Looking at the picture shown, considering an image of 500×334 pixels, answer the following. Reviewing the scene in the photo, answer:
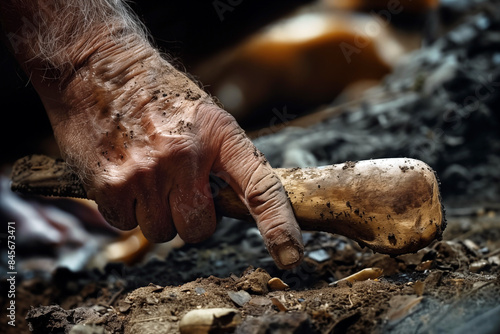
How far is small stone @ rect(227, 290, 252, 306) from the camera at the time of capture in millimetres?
926

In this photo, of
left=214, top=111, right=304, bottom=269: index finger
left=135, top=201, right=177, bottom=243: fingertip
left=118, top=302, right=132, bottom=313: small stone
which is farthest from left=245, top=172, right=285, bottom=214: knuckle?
left=118, top=302, right=132, bottom=313: small stone

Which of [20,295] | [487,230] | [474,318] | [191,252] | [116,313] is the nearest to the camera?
[474,318]

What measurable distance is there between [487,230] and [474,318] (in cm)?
104

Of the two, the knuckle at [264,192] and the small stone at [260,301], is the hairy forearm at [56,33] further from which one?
the small stone at [260,301]

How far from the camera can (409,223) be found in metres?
0.96

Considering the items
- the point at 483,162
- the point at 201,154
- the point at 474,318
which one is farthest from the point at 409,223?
the point at 483,162

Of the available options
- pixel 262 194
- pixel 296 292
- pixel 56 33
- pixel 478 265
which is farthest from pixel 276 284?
pixel 56 33

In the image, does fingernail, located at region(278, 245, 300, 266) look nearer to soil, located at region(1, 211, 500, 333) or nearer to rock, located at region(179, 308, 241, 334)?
soil, located at region(1, 211, 500, 333)

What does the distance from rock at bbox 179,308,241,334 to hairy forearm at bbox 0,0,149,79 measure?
2.25ft

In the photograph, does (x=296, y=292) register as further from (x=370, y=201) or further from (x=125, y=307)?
(x=125, y=307)

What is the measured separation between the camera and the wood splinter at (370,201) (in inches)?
37.6

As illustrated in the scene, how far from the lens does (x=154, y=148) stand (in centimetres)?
104

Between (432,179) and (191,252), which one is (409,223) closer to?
(432,179)

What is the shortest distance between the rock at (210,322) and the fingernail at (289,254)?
0.75 feet
